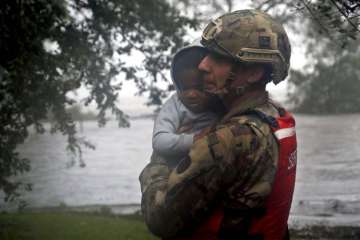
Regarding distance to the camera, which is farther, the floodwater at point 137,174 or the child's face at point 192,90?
the floodwater at point 137,174

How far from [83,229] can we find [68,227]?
0.75ft

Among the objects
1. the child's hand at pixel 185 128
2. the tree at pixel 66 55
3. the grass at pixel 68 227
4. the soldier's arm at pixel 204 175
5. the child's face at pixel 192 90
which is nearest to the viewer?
the soldier's arm at pixel 204 175

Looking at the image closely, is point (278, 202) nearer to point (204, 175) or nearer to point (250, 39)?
point (204, 175)

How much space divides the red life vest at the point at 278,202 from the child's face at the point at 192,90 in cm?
38

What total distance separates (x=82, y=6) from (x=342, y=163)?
725 centimetres

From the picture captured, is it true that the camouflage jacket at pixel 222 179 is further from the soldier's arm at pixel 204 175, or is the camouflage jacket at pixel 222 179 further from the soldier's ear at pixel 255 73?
the soldier's ear at pixel 255 73

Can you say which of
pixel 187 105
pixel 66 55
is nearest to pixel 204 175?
pixel 187 105

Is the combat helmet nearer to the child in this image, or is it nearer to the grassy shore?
the child

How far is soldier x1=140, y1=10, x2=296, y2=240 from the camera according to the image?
192cm

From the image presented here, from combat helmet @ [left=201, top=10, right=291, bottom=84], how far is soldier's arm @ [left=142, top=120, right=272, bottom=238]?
261 mm

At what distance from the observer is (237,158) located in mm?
1920

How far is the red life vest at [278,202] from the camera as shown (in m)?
2.01

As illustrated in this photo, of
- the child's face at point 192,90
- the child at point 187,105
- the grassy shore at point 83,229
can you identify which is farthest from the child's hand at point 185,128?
the grassy shore at point 83,229

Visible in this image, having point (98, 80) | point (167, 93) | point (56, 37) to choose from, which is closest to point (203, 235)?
point (56, 37)
